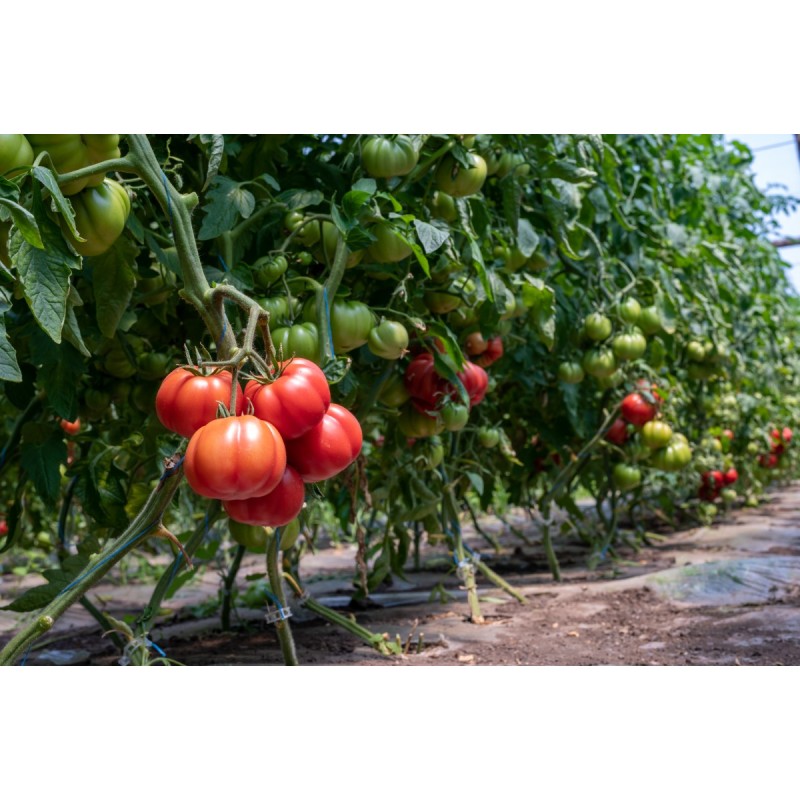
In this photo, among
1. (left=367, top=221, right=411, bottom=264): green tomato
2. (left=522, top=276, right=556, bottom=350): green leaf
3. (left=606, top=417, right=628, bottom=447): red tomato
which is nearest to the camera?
(left=367, top=221, right=411, bottom=264): green tomato

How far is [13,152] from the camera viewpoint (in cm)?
83

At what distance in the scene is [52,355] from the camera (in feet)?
4.07

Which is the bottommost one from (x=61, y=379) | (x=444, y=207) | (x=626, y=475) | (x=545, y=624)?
(x=545, y=624)

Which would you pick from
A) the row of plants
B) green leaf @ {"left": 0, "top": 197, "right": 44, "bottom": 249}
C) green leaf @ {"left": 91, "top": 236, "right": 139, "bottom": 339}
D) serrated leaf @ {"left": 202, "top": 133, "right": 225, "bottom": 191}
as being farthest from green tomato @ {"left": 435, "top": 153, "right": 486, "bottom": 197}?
green leaf @ {"left": 0, "top": 197, "right": 44, "bottom": 249}

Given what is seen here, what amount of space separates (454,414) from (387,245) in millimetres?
456

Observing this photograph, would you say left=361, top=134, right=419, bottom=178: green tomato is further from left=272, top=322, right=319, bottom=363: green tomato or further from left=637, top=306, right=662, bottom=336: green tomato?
left=637, top=306, right=662, bottom=336: green tomato

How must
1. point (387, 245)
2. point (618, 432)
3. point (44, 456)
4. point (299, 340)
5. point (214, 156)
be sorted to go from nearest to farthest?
1. point (214, 156)
2. point (299, 340)
3. point (387, 245)
4. point (44, 456)
5. point (618, 432)

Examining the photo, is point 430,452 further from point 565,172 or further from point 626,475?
point 626,475

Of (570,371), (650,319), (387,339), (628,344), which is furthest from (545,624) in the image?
(387,339)

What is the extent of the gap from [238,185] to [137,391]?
522 millimetres

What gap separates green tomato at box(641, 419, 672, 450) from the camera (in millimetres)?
2654

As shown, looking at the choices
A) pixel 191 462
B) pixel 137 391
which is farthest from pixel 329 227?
pixel 191 462

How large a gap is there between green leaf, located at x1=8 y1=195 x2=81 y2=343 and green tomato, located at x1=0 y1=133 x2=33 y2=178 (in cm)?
7

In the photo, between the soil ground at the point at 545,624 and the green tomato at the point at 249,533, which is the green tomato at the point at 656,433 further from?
the green tomato at the point at 249,533
